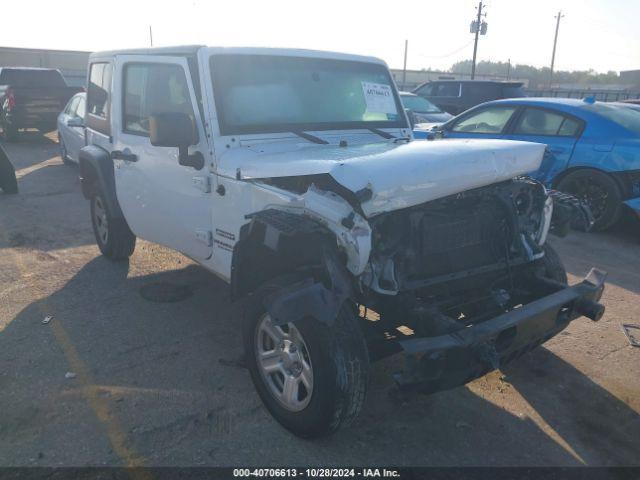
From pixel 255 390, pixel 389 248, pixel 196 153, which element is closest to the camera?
pixel 389 248

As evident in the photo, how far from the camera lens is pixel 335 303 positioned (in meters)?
2.69

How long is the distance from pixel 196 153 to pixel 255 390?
1.69 meters

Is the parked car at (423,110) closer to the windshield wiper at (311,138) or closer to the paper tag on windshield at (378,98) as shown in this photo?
the paper tag on windshield at (378,98)

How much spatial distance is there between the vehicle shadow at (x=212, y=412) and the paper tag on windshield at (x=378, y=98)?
212 cm

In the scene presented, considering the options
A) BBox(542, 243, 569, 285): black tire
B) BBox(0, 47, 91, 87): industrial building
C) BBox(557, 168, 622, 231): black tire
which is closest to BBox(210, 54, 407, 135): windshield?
BBox(542, 243, 569, 285): black tire

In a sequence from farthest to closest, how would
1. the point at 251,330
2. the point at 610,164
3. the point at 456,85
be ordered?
1. the point at 456,85
2. the point at 610,164
3. the point at 251,330

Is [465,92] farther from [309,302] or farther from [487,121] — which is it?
[309,302]

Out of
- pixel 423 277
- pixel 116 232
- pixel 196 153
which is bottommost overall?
pixel 116 232

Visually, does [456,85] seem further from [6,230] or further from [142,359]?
[142,359]

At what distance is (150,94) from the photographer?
4484mm

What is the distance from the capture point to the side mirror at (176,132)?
352 centimetres

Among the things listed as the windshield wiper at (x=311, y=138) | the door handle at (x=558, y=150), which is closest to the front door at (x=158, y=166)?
the windshield wiper at (x=311, y=138)

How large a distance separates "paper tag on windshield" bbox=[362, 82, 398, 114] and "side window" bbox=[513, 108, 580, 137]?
3.77 metres

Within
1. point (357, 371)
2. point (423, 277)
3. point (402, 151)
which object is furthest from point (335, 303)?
point (402, 151)
